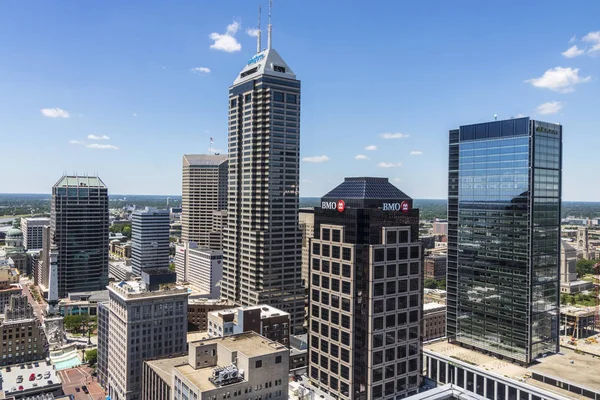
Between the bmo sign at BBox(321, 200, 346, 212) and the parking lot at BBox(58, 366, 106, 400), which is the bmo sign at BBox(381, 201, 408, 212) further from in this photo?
the parking lot at BBox(58, 366, 106, 400)

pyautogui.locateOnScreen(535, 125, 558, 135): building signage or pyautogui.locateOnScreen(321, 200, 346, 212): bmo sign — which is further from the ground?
pyautogui.locateOnScreen(535, 125, 558, 135): building signage

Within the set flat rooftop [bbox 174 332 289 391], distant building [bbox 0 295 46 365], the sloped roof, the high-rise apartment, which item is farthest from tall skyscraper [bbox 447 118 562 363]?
distant building [bbox 0 295 46 365]

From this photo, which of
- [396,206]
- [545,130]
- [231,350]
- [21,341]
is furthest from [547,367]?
[21,341]

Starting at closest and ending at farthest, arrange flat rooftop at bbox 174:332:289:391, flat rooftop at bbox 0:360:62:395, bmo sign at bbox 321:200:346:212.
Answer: flat rooftop at bbox 174:332:289:391 → bmo sign at bbox 321:200:346:212 → flat rooftop at bbox 0:360:62:395

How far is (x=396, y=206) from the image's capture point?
127 m

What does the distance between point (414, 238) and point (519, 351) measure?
6962 centimetres

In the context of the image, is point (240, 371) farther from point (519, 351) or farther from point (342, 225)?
point (519, 351)

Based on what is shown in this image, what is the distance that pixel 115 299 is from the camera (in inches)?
6284

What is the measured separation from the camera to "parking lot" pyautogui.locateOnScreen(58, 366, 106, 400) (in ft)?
557

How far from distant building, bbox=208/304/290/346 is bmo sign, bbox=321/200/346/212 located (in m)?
49.2

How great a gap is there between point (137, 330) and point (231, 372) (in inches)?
2516

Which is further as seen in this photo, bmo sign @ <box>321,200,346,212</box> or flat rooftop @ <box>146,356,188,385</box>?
bmo sign @ <box>321,200,346,212</box>

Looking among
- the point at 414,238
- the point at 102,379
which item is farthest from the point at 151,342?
the point at 414,238

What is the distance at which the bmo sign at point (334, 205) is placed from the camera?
418 ft
